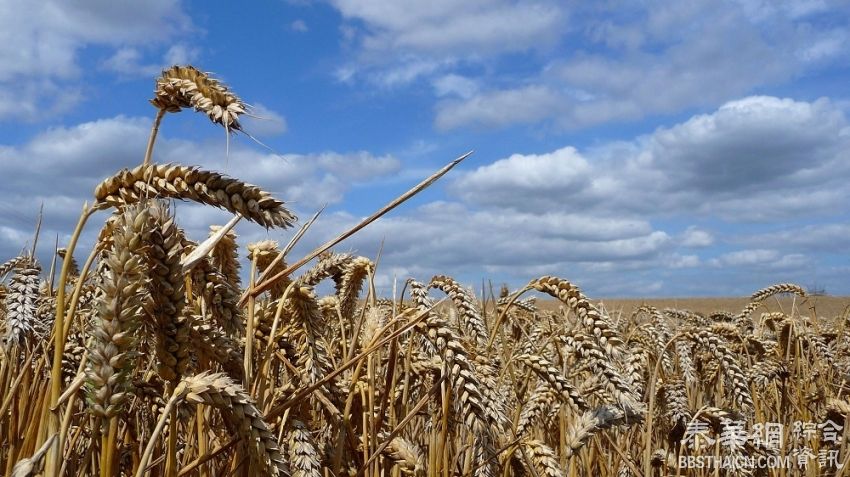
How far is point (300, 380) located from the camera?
6.58 ft

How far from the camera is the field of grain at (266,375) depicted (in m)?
1.15

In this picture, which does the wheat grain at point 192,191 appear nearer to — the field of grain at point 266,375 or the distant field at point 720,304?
the field of grain at point 266,375

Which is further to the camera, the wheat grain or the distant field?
the distant field

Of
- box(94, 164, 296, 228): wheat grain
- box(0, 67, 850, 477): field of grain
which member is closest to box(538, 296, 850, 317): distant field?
box(0, 67, 850, 477): field of grain

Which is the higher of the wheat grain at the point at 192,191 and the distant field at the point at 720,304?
the wheat grain at the point at 192,191

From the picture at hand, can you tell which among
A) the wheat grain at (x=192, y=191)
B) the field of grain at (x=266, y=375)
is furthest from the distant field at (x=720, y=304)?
the wheat grain at (x=192, y=191)

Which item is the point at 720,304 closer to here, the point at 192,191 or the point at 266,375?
the point at 266,375

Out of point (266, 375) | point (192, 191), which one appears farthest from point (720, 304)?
point (192, 191)

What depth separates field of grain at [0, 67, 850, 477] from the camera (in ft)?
3.78

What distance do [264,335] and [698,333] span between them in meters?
1.97

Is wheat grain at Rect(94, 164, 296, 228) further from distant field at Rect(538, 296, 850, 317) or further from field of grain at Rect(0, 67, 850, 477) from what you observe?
distant field at Rect(538, 296, 850, 317)

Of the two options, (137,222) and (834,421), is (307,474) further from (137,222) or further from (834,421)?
(834,421)

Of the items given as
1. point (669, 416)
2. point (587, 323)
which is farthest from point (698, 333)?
point (587, 323)

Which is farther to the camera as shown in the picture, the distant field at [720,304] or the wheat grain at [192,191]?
the distant field at [720,304]
